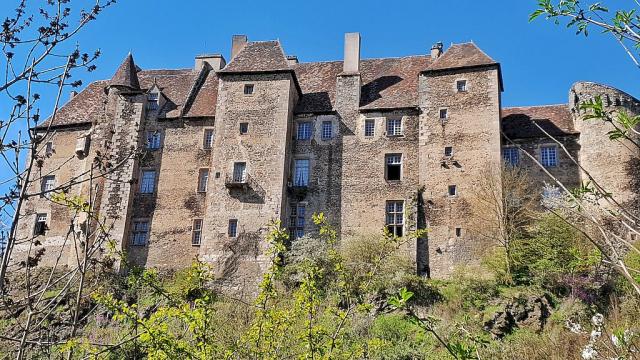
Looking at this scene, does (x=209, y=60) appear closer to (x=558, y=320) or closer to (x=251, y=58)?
(x=251, y=58)

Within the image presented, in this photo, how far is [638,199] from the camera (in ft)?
100

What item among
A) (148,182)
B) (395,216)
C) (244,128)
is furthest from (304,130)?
(148,182)

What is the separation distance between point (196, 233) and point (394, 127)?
10.5 m

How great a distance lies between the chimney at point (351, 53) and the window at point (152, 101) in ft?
31.8

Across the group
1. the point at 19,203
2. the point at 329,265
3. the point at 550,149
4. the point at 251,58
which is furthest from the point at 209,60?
the point at 19,203

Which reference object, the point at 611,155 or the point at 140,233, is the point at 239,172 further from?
the point at 611,155

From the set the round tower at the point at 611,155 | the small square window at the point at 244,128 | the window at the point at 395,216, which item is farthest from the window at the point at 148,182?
the round tower at the point at 611,155

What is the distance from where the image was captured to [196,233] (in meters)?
34.0

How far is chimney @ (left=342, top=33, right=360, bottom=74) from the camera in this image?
3653cm

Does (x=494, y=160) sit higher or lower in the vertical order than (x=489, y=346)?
higher

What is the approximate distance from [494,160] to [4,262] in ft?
90.4

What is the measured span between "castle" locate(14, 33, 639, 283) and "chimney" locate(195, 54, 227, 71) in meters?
3.11

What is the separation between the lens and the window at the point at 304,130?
3494 cm

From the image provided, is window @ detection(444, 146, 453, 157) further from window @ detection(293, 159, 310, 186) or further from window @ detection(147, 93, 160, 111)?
window @ detection(147, 93, 160, 111)
